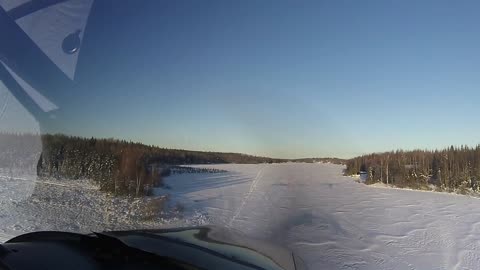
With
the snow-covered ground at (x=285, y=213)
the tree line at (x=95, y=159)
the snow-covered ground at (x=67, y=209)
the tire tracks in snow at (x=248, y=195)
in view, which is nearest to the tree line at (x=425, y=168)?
the snow-covered ground at (x=285, y=213)

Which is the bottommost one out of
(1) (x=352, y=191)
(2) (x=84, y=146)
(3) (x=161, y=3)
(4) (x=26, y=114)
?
(1) (x=352, y=191)

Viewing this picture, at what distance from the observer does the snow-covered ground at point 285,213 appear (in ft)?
9.14

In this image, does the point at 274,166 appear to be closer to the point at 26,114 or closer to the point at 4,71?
the point at 26,114

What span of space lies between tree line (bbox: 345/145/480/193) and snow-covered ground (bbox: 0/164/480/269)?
0.15 metres

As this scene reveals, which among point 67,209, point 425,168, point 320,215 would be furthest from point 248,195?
point 425,168

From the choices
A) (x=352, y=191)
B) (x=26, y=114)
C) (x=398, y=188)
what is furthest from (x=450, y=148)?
(x=26, y=114)

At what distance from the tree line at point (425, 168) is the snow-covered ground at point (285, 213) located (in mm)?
147

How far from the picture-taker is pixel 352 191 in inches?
134

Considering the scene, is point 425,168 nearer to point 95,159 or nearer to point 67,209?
point 95,159

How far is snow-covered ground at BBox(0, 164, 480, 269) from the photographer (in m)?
2.79

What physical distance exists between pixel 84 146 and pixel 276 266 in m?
1.59

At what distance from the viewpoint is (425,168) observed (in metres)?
3.61

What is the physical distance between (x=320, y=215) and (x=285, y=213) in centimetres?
27

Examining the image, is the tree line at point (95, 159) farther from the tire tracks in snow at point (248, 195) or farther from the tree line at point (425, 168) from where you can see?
the tree line at point (425, 168)
